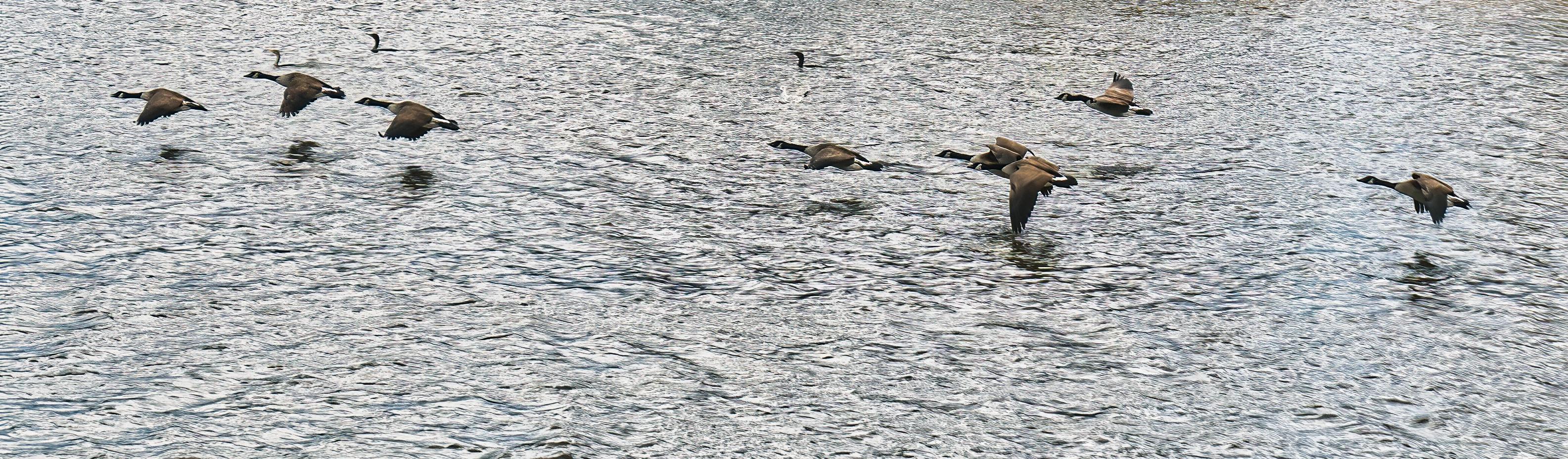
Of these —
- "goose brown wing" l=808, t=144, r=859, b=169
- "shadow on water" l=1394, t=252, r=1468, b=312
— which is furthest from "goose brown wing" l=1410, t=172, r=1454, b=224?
"goose brown wing" l=808, t=144, r=859, b=169

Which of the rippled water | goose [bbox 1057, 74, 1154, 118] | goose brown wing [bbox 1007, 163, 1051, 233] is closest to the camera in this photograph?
the rippled water

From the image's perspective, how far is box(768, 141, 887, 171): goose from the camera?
3.85 m

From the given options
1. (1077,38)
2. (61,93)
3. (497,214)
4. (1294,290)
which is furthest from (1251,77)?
(61,93)

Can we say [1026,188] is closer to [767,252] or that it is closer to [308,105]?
[767,252]

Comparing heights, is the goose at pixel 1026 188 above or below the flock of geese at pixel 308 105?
above

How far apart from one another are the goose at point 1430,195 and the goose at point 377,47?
11.7ft

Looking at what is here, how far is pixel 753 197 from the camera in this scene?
3.62 m

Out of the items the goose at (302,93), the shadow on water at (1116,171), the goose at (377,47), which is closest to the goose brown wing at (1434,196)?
the shadow on water at (1116,171)

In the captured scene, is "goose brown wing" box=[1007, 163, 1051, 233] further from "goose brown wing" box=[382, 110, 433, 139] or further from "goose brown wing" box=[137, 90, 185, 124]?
"goose brown wing" box=[137, 90, 185, 124]

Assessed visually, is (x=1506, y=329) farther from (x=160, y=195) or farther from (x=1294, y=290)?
(x=160, y=195)

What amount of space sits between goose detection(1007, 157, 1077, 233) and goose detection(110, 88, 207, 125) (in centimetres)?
243

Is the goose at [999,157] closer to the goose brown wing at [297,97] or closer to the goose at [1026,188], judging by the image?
the goose at [1026,188]

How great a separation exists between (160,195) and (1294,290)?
277cm

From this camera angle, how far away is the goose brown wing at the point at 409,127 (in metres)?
3.98
